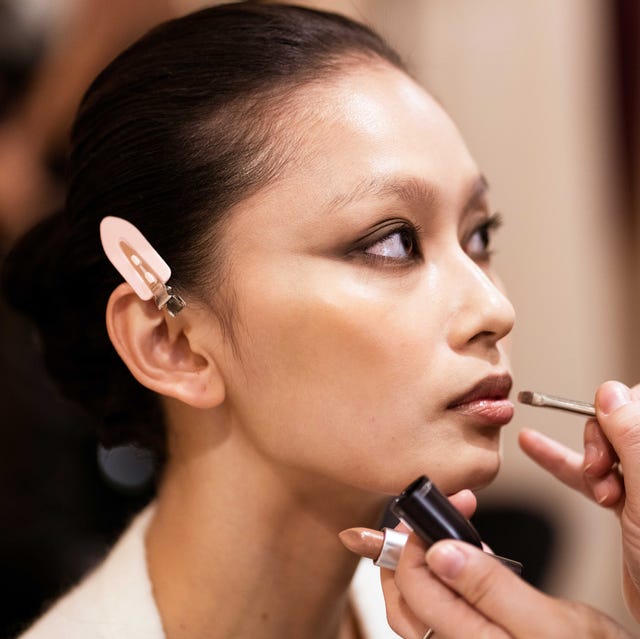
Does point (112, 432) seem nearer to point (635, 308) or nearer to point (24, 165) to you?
point (24, 165)

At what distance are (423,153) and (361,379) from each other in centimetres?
21

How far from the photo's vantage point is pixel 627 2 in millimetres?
1926

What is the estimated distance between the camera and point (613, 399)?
2.36ft

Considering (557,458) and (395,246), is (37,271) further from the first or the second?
(557,458)

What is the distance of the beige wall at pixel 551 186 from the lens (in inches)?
76.3

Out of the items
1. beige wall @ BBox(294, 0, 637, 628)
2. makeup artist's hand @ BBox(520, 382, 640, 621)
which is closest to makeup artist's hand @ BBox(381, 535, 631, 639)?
makeup artist's hand @ BBox(520, 382, 640, 621)

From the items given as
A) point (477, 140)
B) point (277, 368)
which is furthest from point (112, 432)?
point (477, 140)

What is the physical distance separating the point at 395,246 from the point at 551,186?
4.37ft

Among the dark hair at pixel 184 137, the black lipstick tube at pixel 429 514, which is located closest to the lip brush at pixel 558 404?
the black lipstick tube at pixel 429 514

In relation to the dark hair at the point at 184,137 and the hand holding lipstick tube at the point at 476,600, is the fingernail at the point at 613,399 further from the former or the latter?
the dark hair at the point at 184,137

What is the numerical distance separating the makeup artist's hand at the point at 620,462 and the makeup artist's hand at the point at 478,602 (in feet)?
0.33

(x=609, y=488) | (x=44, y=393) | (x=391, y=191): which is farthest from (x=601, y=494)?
(x=44, y=393)

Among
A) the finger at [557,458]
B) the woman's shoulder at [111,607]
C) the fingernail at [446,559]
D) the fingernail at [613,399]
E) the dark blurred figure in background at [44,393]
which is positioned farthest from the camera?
the dark blurred figure in background at [44,393]

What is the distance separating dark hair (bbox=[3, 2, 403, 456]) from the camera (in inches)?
30.5
